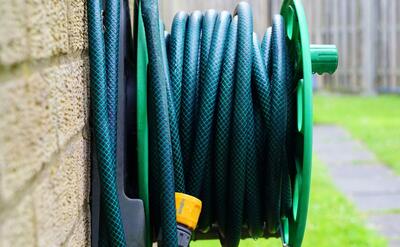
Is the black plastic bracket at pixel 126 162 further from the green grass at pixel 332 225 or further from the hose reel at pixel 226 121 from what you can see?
the green grass at pixel 332 225

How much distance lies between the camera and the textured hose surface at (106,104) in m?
1.22

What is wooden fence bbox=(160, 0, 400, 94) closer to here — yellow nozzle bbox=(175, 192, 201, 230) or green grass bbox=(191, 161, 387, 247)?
green grass bbox=(191, 161, 387, 247)

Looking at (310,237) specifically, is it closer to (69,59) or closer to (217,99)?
(217,99)

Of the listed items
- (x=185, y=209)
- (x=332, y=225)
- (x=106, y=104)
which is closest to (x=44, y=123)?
(x=106, y=104)

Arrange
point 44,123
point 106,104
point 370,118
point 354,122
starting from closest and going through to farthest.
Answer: point 44,123, point 106,104, point 354,122, point 370,118

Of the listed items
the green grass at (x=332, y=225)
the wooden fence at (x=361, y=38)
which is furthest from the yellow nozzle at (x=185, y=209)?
the wooden fence at (x=361, y=38)

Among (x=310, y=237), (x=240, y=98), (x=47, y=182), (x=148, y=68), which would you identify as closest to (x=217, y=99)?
(x=240, y=98)

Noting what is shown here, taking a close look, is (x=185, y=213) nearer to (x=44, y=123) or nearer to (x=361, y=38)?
(x=44, y=123)

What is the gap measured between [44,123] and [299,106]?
730 millimetres

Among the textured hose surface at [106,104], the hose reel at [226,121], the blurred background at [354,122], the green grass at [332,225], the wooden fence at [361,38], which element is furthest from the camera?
the wooden fence at [361,38]

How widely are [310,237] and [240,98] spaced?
2.32 meters

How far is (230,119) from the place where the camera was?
4.71ft

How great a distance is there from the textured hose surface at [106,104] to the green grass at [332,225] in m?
1.59

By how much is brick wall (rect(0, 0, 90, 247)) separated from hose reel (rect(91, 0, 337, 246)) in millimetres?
136
